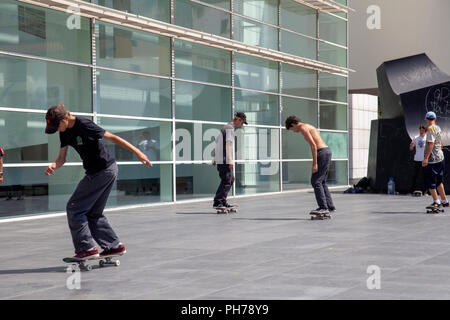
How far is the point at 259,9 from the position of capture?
21.1m

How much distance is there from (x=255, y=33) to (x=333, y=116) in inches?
231

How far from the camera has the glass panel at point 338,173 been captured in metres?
25.3

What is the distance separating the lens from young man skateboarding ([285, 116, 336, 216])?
463 inches

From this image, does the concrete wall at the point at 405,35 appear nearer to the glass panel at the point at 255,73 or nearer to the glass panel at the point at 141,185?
the glass panel at the point at 255,73

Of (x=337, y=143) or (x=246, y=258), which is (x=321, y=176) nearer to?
(x=246, y=258)

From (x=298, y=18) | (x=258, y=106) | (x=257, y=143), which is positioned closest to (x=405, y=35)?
(x=298, y=18)

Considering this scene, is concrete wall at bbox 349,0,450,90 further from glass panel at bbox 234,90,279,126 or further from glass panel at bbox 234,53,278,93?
glass panel at bbox 234,90,279,126

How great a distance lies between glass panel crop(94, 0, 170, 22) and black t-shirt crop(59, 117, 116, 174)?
8.80 meters

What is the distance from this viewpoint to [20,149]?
42.6 feet

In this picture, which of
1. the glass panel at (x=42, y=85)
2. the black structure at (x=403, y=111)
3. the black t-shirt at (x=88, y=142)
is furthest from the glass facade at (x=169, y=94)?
the black t-shirt at (x=88, y=142)

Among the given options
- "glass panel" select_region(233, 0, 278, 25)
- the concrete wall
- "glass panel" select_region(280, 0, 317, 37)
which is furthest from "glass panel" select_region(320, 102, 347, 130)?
the concrete wall

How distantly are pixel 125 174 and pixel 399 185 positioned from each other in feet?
28.8

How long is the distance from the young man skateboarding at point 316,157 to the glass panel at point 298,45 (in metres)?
10.4

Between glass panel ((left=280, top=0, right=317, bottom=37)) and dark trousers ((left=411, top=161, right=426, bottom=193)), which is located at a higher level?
glass panel ((left=280, top=0, right=317, bottom=37))
